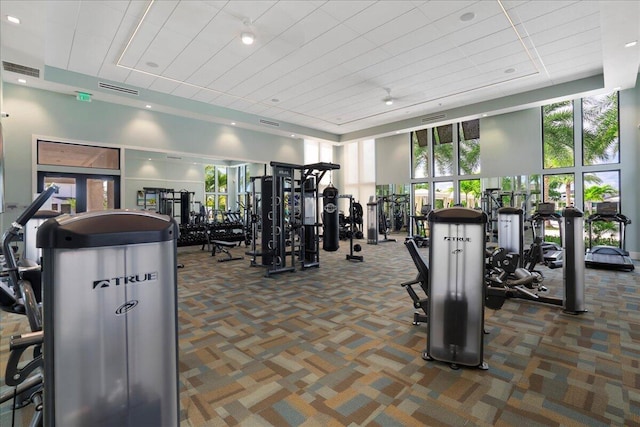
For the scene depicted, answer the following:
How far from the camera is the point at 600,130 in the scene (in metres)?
7.64

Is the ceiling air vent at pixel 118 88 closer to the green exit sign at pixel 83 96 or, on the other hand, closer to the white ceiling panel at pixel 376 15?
the green exit sign at pixel 83 96

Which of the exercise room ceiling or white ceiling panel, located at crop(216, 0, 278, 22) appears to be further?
the exercise room ceiling

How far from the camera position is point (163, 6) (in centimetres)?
441

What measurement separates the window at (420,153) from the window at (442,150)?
263 mm

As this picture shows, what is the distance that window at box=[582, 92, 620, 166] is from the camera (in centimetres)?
742

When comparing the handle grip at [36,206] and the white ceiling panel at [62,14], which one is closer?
the handle grip at [36,206]

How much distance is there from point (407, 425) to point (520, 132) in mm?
9395

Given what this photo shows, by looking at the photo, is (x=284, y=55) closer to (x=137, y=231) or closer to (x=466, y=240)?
(x=466, y=240)

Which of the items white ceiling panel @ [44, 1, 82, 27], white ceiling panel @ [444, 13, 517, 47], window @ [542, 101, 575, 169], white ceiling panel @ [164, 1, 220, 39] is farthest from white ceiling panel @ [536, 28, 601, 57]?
white ceiling panel @ [44, 1, 82, 27]

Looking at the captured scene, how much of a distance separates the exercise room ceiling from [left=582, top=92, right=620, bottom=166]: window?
31.7 inches

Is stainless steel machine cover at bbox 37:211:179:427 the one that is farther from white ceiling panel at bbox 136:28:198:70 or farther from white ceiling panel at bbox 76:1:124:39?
white ceiling panel at bbox 136:28:198:70

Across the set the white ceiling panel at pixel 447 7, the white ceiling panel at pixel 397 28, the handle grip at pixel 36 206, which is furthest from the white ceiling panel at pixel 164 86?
the handle grip at pixel 36 206

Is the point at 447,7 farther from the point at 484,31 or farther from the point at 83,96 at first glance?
the point at 83,96

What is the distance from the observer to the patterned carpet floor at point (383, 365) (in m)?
1.96
